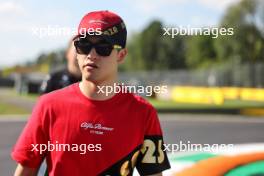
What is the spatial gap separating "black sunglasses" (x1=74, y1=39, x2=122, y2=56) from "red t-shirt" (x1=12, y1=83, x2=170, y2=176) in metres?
0.15

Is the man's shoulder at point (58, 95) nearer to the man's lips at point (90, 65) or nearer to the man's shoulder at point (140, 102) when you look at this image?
the man's lips at point (90, 65)

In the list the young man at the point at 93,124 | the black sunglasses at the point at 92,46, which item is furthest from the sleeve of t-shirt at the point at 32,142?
the black sunglasses at the point at 92,46

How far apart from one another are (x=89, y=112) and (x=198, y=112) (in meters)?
20.8

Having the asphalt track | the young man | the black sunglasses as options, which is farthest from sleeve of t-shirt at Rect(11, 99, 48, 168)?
the asphalt track

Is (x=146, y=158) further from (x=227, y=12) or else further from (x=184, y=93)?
(x=227, y=12)

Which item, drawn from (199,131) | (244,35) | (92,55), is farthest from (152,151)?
(244,35)

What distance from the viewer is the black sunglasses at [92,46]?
2192 millimetres

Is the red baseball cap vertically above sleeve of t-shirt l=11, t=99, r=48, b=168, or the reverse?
the red baseball cap

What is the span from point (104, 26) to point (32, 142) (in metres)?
0.52

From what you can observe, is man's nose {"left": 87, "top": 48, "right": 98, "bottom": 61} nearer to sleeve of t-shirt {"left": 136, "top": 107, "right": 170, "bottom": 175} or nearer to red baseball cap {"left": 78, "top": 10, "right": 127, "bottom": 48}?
red baseball cap {"left": 78, "top": 10, "right": 127, "bottom": 48}

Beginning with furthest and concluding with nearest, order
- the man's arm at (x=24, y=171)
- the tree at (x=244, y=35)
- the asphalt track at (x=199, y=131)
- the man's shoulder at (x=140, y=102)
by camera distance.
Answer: the tree at (x=244, y=35)
the asphalt track at (x=199, y=131)
the man's shoulder at (x=140, y=102)
the man's arm at (x=24, y=171)

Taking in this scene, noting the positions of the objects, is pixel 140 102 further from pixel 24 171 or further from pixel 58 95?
pixel 24 171

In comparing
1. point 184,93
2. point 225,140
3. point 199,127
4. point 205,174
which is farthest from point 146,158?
point 184,93

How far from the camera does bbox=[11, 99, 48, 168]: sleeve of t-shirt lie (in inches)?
83.3
